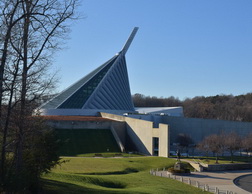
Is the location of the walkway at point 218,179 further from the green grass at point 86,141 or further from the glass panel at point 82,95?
the glass panel at point 82,95

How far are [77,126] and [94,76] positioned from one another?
1565 centimetres

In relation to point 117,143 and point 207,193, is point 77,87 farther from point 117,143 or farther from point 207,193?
point 207,193

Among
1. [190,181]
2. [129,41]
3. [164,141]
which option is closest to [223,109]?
[129,41]

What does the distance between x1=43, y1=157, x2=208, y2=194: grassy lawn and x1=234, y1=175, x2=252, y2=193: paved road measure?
3486 millimetres

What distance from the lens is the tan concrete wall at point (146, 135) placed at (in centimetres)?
3262

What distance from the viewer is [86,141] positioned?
36.2 metres

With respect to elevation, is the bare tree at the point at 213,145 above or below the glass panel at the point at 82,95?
below

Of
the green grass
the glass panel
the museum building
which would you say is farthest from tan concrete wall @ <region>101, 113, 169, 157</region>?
the glass panel

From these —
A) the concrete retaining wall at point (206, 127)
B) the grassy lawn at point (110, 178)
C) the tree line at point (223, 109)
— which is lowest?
the grassy lawn at point (110, 178)

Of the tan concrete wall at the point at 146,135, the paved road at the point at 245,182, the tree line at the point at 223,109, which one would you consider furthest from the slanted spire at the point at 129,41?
the paved road at the point at 245,182

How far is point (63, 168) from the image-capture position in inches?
874

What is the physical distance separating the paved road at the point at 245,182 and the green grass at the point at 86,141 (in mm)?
15189

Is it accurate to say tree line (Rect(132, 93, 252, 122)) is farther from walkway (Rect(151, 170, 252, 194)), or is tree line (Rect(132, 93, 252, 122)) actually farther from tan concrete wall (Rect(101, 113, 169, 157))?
walkway (Rect(151, 170, 252, 194))

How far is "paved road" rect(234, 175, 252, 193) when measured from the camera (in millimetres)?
19283
